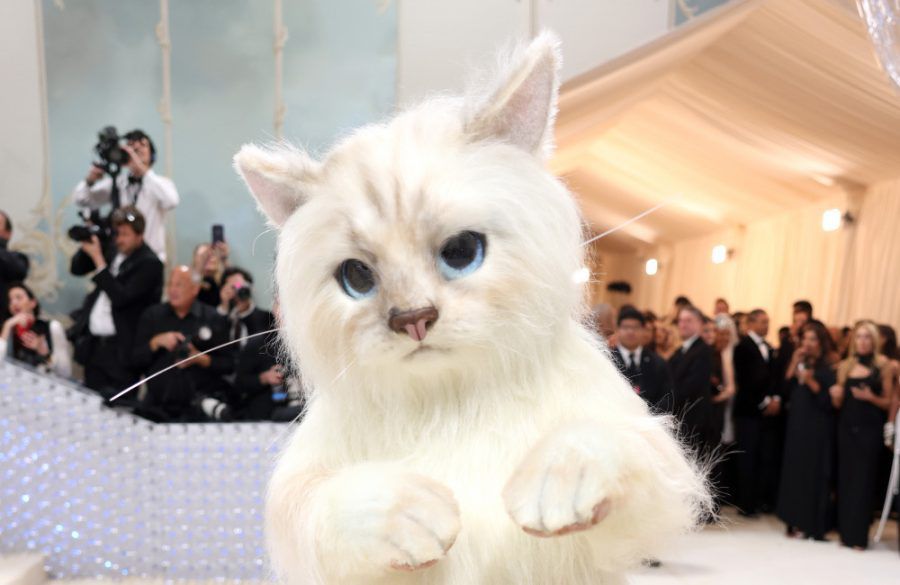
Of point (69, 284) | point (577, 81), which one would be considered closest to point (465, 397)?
point (577, 81)

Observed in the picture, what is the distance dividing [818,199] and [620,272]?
6243 millimetres

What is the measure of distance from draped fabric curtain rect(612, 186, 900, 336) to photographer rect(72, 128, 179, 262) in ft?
19.8

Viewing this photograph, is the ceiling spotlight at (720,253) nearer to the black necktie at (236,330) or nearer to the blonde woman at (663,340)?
the blonde woman at (663,340)

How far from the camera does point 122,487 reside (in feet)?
12.0

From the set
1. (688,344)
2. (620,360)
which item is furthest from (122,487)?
(688,344)

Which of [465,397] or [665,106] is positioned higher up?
[665,106]

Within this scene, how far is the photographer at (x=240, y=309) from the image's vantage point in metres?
4.14

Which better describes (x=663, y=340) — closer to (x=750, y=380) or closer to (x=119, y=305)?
(x=750, y=380)

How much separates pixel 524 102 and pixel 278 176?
37 centimetres

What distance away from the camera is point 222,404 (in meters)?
3.95

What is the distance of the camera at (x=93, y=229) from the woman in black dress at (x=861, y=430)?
14.7 ft

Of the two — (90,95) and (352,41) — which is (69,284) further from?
(352,41)

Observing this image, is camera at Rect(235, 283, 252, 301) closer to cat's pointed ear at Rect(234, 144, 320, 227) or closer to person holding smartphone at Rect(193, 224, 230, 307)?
person holding smartphone at Rect(193, 224, 230, 307)

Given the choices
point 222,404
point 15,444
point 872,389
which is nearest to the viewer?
point 15,444
